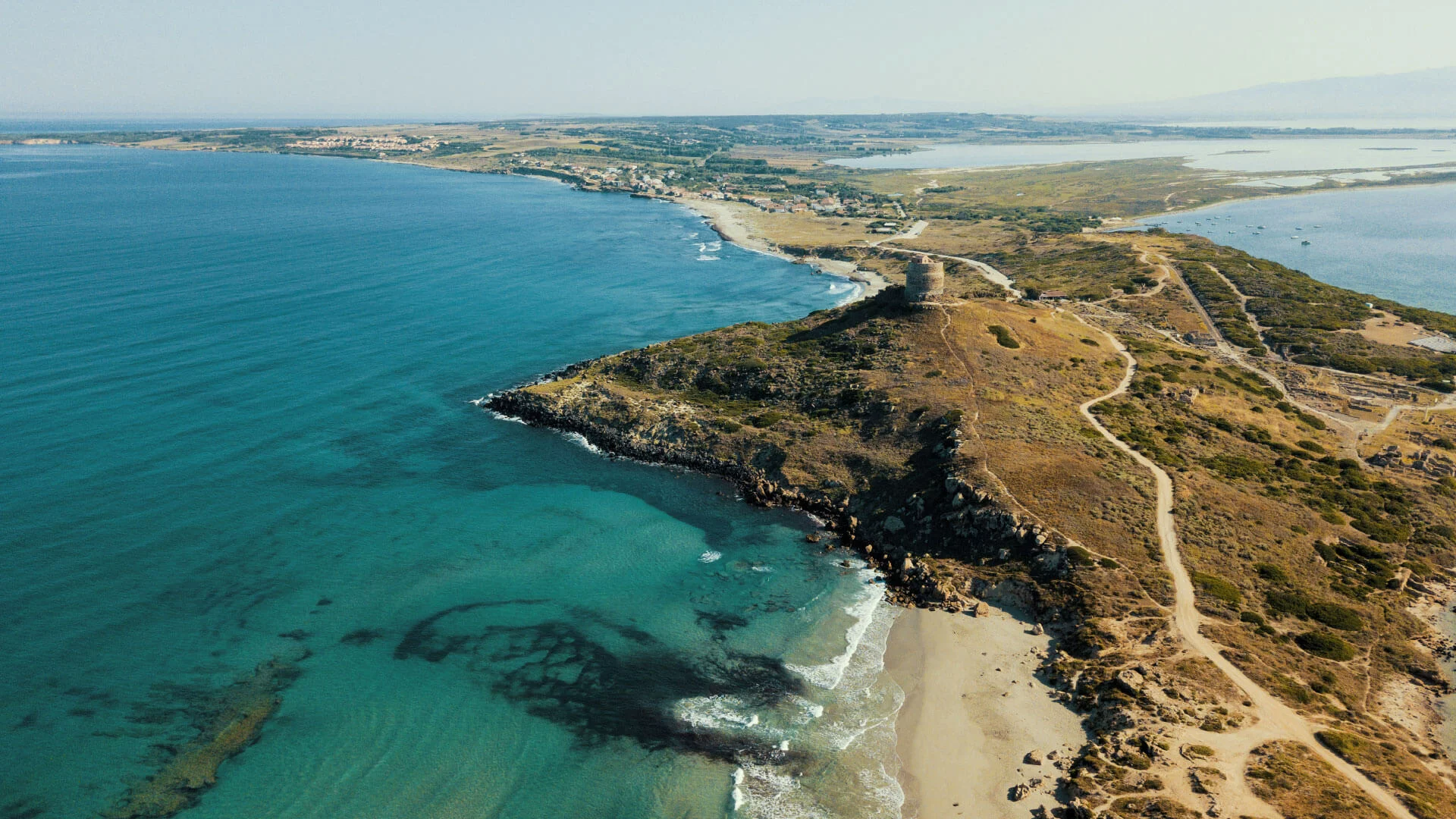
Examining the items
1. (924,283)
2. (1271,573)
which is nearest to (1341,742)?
(1271,573)

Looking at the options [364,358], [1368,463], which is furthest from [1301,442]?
[364,358]

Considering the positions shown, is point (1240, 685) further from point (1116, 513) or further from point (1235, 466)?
point (1235, 466)

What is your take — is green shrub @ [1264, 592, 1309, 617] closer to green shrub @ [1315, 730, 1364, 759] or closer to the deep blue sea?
green shrub @ [1315, 730, 1364, 759]

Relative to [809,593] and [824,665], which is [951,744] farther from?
[809,593]

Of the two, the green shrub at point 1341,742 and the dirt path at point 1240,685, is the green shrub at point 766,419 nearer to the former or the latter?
the dirt path at point 1240,685

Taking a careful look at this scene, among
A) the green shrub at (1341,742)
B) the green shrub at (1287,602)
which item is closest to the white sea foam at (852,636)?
the green shrub at (1341,742)

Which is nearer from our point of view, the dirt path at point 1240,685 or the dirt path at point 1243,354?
the dirt path at point 1240,685
